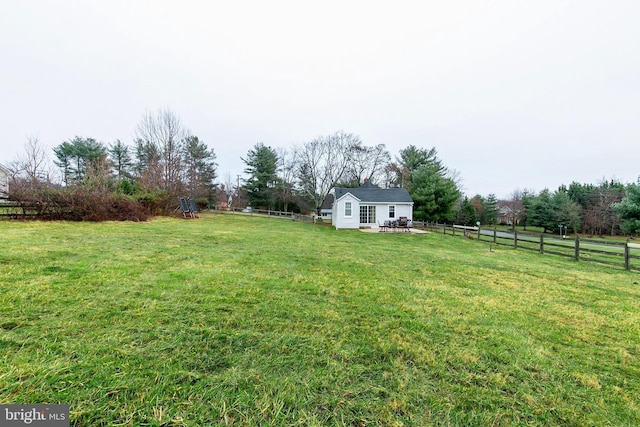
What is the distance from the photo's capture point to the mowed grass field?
4.59 feet

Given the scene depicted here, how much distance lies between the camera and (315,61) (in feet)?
43.0

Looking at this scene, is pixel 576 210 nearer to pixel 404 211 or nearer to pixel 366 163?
pixel 404 211

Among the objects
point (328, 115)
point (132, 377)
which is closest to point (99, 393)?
point (132, 377)

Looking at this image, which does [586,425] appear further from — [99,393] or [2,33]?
[2,33]

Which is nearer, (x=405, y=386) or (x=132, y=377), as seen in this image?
(x=132, y=377)

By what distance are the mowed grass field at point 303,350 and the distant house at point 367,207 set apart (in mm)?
14935

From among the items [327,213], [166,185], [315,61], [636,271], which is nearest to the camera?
[636,271]

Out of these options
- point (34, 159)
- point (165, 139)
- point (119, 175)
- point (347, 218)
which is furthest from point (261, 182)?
point (34, 159)

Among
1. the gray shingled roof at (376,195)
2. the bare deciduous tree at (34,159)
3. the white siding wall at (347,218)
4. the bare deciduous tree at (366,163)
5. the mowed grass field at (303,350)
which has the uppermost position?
the bare deciduous tree at (366,163)

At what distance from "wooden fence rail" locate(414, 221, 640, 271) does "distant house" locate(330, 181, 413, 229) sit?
2.09 meters

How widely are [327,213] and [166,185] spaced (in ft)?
70.2

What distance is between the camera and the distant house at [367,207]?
1889 cm

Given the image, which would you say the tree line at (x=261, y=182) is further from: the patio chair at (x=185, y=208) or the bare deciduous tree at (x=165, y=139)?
the patio chair at (x=185, y=208)

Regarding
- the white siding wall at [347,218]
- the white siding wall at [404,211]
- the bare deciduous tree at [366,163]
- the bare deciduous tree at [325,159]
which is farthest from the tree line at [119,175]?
the white siding wall at [404,211]
